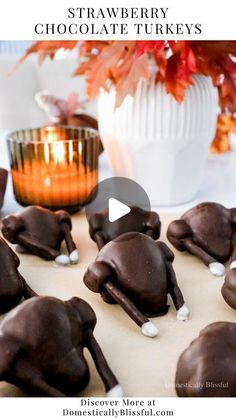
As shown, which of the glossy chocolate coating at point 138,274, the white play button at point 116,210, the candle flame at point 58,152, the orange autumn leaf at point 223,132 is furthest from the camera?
the orange autumn leaf at point 223,132

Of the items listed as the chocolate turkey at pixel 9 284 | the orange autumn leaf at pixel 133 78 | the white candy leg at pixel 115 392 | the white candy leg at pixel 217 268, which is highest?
the orange autumn leaf at pixel 133 78

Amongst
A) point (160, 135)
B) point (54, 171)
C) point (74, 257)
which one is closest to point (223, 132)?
point (160, 135)

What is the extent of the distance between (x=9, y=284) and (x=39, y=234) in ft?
0.38

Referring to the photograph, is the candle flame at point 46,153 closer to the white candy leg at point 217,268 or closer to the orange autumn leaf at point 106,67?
the orange autumn leaf at point 106,67

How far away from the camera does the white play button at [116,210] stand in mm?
517

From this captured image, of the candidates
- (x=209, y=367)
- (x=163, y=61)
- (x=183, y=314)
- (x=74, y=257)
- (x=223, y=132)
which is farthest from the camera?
(x=223, y=132)

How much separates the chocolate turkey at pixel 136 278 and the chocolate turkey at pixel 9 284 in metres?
0.06

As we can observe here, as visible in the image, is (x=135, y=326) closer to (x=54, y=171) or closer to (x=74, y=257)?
(x=74, y=257)

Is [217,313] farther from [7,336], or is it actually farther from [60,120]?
[60,120]

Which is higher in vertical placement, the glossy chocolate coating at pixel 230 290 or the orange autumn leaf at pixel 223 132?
the orange autumn leaf at pixel 223 132

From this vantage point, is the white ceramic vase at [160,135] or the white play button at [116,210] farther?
the white ceramic vase at [160,135]

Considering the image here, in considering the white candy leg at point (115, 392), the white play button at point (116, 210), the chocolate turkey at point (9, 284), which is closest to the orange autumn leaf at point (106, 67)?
the white play button at point (116, 210)

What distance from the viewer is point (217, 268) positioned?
49 cm
